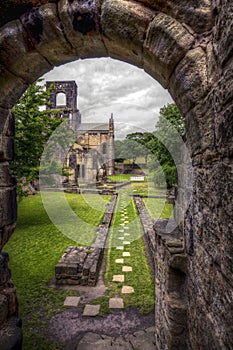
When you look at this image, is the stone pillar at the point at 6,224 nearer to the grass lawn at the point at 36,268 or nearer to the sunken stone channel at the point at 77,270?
the grass lawn at the point at 36,268

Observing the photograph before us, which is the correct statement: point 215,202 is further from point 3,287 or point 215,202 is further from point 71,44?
point 3,287

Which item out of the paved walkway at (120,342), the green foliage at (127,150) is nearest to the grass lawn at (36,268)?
the paved walkway at (120,342)

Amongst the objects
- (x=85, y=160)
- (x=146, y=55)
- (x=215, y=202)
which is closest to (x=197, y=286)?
(x=215, y=202)

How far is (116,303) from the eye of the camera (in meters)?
4.27

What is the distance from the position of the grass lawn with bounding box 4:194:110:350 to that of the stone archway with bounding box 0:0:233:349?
250cm

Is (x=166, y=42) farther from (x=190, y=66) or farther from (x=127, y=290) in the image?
A: (x=127, y=290)

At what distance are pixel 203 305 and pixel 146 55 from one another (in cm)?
180

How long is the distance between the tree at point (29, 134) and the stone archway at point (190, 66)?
6081 mm

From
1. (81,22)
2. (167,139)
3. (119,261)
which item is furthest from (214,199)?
(167,139)

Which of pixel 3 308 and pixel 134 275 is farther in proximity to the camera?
pixel 134 275

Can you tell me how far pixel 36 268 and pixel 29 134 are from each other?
15.0 ft

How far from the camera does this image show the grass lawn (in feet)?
12.1

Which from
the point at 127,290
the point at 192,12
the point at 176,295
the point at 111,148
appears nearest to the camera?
the point at 192,12

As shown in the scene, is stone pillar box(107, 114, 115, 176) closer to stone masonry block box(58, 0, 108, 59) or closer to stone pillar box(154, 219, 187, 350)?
stone masonry block box(58, 0, 108, 59)
